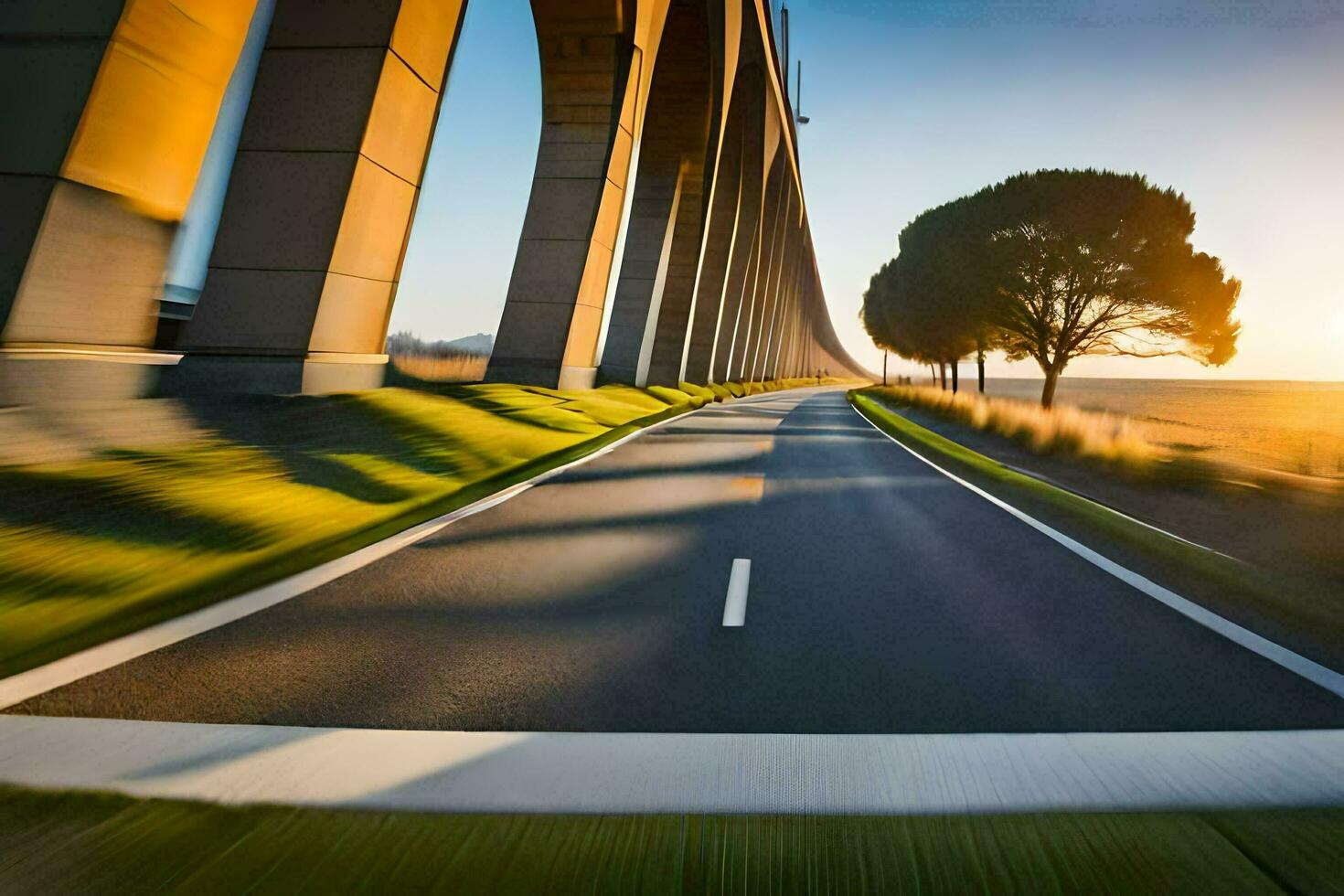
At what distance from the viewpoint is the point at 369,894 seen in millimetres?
2094

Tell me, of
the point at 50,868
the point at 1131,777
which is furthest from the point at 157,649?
the point at 1131,777

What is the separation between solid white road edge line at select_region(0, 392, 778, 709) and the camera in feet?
11.7

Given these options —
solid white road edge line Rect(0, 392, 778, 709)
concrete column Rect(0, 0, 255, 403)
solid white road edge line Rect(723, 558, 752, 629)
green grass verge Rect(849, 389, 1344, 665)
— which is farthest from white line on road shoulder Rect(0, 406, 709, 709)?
green grass verge Rect(849, 389, 1344, 665)

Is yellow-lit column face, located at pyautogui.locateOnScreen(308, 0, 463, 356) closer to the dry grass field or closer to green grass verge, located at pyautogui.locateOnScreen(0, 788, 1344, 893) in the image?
the dry grass field

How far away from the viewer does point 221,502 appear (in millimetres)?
6359

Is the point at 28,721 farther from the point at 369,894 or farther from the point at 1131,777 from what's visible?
the point at 1131,777

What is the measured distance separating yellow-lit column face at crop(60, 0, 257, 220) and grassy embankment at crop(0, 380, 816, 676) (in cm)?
238

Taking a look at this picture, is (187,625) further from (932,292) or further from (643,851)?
(932,292)

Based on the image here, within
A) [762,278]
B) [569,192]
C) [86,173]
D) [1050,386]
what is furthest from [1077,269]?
[86,173]

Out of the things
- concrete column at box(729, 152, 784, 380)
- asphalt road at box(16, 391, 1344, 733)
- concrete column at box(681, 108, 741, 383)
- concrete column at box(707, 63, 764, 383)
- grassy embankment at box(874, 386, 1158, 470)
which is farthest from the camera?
concrete column at box(729, 152, 784, 380)

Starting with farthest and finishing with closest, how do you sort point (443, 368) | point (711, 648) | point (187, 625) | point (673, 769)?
point (443, 368)
point (187, 625)
point (711, 648)
point (673, 769)

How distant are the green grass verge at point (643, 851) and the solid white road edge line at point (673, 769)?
0.09m

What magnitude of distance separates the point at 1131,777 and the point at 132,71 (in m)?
9.99

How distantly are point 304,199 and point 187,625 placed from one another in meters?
8.12
